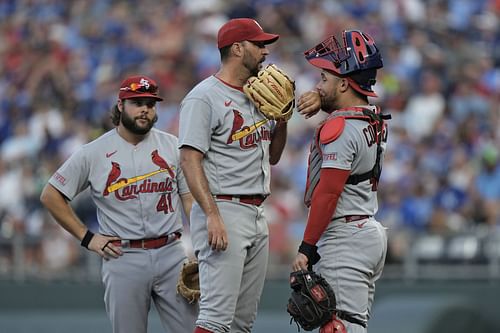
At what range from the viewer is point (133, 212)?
6.45 meters

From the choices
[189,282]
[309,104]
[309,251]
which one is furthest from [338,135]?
[189,282]

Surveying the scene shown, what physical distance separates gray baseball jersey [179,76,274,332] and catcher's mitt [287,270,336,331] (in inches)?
16.0

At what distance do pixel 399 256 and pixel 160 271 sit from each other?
4524 millimetres

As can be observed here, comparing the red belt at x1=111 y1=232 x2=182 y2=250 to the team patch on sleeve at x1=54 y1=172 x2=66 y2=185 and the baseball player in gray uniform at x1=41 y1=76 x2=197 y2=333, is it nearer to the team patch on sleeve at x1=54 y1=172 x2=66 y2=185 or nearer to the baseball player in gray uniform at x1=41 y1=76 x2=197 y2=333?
the baseball player in gray uniform at x1=41 y1=76 x2=197 y2=333

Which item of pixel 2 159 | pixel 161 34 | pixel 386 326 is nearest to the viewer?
pixel 386 326

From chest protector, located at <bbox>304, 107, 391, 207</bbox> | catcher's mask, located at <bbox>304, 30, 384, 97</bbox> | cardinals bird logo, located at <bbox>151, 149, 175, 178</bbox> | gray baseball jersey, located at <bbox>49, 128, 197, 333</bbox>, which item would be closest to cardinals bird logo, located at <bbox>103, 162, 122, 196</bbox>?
gray baseball jersey, located at <bbox>49, 128, 197, 333</bbox>

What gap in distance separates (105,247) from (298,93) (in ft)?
21.6

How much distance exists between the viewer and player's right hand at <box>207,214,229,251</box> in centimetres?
558

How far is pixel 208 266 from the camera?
18.8ft

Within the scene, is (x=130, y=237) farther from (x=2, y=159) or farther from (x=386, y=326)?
(x=2, y=159)

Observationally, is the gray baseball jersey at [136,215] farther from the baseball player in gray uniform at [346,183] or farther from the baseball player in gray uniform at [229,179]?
the baseball player in gray uniform at [346,183]

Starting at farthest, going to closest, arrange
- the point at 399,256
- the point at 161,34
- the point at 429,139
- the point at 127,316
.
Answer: the point at 161,34 < the point at 429,139 < the point at 399,256 < the point at 127,316

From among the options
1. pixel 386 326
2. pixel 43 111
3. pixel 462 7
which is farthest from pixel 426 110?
pixel 43 111

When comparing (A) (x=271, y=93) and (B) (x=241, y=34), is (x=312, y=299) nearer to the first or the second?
(A) (x=271, y=93)
